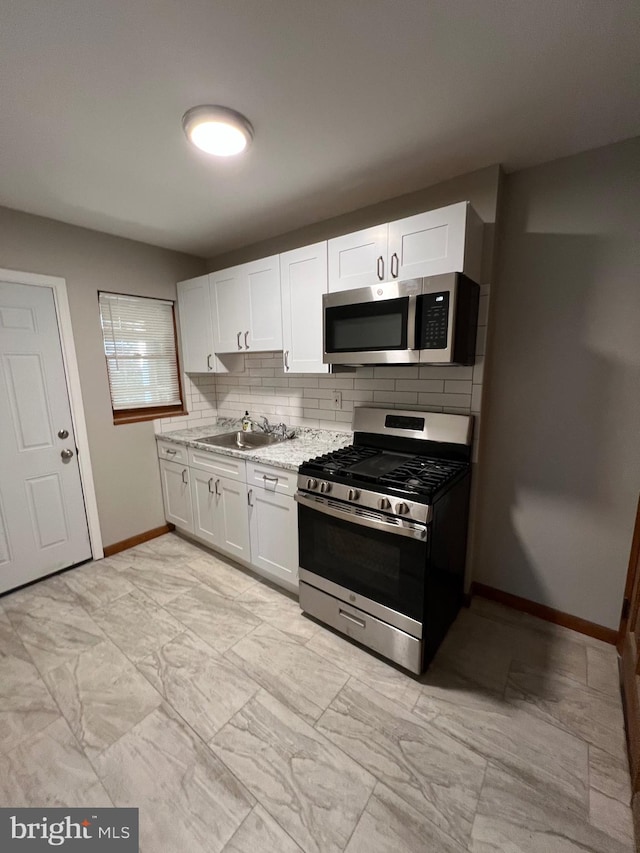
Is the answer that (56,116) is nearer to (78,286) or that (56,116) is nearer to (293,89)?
(293,89)

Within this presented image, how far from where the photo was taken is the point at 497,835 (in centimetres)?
113

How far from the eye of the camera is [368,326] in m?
1.86

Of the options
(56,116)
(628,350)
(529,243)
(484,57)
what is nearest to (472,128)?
(484,57)

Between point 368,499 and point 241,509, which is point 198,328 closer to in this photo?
point 241,509

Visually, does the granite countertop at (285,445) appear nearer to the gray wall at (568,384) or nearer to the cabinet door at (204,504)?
the cabinet door at (204,504)

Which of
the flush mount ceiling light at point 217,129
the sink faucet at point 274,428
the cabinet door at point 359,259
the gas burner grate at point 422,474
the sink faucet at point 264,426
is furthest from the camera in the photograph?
the sink faucet at point 264,426

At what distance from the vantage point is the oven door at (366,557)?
5.20 feet

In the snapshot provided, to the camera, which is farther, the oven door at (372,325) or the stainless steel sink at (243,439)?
the stainless steel sink at (243,439)

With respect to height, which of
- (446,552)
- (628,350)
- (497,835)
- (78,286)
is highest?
(78,286)

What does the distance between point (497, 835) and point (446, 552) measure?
3.13 ft

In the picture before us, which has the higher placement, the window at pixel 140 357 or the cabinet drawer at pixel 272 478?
the window at pixel 140 357

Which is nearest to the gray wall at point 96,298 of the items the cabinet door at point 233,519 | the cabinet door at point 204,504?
the cabinet door at point 204,504

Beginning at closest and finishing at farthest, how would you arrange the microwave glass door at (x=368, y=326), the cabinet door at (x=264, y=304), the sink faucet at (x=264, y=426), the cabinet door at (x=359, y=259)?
1. the microwave glass door at (x=368, y=326)
2. the cabinet door at (x=359, y=259)
3. the cabinet door at (x=264, y=304)
4. the sink faucet at (x=264, y=426)

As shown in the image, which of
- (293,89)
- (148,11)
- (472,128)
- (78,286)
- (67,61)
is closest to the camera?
(148,11)
